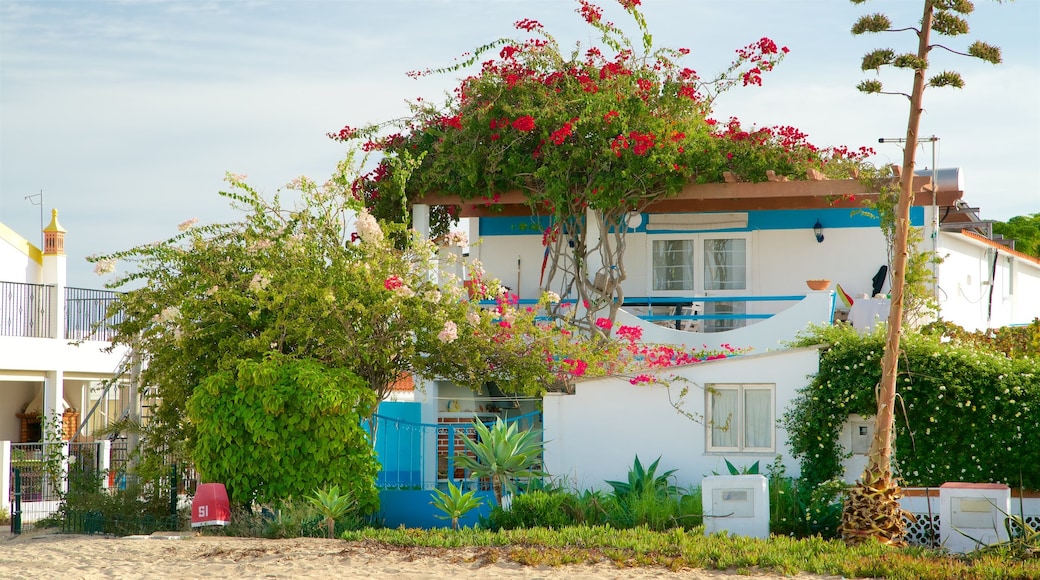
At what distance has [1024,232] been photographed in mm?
54750

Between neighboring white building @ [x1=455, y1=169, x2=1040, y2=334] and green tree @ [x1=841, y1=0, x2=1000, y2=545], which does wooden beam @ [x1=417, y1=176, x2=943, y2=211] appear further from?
green tree @ [x1=841, y1=0, x2=1000, y2=545]

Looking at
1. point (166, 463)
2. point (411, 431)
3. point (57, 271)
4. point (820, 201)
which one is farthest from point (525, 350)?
Answer: point (57, 271)

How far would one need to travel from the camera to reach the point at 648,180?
19.0m

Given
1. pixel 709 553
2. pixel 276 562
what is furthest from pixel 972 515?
pixel 276 562

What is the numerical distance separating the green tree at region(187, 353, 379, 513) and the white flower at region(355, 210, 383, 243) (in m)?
1.98

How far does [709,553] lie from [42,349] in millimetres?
20561

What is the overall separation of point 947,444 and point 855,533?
2195 mm

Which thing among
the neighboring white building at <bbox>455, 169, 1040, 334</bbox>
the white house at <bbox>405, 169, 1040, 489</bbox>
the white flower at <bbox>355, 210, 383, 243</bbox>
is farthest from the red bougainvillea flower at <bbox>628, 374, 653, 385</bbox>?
the neighboring white building at <bbox>455, 169, 1040, 334</bbox>

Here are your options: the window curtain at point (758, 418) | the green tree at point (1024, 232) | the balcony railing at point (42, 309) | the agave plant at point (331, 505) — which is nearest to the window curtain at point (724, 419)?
the window curtain at point (758, 418)

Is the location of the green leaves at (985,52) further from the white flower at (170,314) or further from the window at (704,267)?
the white flower at (170,314)

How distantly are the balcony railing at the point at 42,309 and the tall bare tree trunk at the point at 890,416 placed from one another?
18.8 m

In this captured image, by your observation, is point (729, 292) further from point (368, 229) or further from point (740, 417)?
point (368, 229)

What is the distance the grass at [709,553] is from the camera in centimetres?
Answer: 1113

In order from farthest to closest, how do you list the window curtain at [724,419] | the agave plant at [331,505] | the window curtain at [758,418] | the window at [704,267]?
1. the window at [704,267]
2. the window curtain at [724,419]
3. the window curtain at [758,418]
4. the agave plant at [331,505]
